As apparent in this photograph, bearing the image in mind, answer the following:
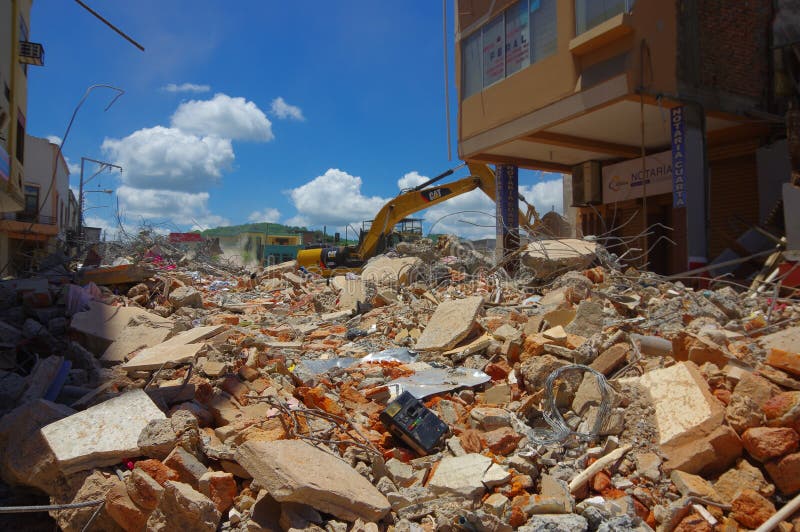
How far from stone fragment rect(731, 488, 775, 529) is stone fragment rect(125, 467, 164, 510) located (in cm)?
312

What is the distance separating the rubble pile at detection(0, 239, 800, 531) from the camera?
279 cm

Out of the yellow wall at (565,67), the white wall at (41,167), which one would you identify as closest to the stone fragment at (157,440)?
the yellow wall at (565,67)

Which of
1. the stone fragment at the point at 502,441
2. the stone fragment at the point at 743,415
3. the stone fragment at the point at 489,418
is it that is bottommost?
the stone fragment at the point at 502,441

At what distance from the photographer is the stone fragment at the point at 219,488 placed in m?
2.93

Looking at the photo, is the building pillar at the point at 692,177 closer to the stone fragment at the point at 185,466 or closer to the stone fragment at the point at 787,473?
the stone fragment at the point at 787,473

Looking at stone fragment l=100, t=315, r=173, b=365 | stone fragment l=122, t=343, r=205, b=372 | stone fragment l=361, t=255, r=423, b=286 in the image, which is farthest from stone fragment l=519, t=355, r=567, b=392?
stone fragment l=361, t=255, r=423, b=286

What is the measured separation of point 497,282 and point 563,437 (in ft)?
16.8

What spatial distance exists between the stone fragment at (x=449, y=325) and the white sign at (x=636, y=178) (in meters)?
6.97

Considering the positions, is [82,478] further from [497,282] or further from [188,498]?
[497,282]

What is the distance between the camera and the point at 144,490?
2.87 m

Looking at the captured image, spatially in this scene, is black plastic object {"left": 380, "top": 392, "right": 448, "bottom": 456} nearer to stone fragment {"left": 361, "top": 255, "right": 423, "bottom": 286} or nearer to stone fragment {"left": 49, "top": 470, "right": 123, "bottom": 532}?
stone fragment {"left": 49, "top": 470, "right": 123, "bottom": 532}

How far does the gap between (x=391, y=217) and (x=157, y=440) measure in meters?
13.9

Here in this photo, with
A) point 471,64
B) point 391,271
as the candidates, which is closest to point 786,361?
point 391,271

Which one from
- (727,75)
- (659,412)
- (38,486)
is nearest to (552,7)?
(727,75)
